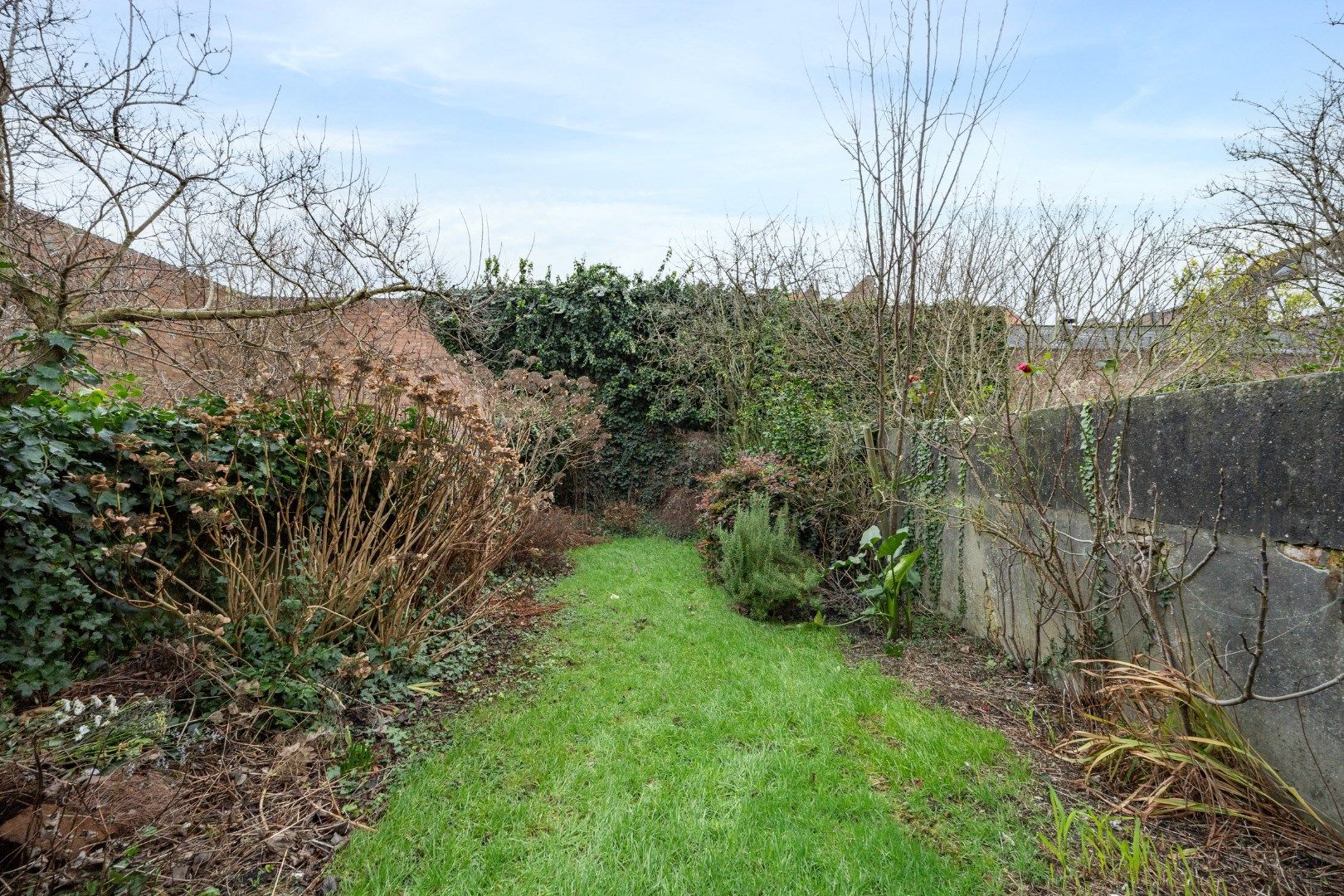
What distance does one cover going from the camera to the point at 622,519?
36.3ft

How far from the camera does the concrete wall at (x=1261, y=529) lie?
223 centimetres

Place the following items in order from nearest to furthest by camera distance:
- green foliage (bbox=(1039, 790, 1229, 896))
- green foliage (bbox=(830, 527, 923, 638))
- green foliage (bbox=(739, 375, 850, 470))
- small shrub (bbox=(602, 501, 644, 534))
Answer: green foliage (bbox=(1039, 790, 1229, 896)) → green foliage (bbox=(830, 527, 923, 638)) → green foliage (bbox=(739, 375, 850, 470)) → small shrub (bbox=(602, 501, 644, 534))

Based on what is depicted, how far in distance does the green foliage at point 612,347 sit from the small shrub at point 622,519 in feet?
2.02

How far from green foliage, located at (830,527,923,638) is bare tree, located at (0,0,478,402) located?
4458mm

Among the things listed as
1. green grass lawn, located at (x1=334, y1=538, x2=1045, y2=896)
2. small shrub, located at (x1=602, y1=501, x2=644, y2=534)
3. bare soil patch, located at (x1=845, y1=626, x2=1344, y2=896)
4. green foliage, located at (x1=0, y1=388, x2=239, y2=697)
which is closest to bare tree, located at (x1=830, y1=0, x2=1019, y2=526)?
bare soil patch, located at (x1=845, y1=626, x2=1344, y2=896)

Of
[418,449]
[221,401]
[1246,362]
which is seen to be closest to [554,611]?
[418,449]

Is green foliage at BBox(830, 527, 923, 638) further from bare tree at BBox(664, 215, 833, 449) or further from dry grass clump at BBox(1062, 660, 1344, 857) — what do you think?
bare tree at BBox(664, 215, 833, 449)

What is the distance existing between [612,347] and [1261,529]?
33.7ft

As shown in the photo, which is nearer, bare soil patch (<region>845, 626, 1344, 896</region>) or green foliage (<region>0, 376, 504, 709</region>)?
bare soil patch (<region>845, 626, 1344, 896</region>)

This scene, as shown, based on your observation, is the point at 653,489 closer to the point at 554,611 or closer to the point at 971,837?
the point at 554,611

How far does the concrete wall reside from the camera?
2232mm

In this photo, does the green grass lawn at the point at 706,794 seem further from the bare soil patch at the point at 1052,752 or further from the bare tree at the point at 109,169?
the bare tree at the point at 109,169

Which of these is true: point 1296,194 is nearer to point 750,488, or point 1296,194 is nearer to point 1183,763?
point 750,488

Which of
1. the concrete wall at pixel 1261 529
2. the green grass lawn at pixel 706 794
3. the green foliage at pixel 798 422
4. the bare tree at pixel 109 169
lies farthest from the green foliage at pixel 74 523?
the green foliage at pixel 798 422
